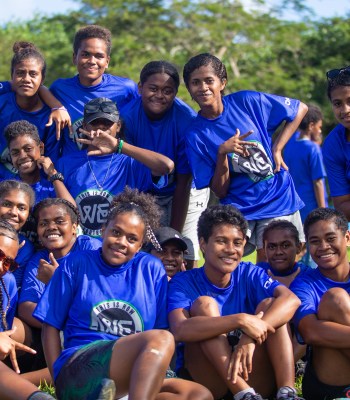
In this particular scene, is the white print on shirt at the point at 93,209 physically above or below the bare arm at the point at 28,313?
above

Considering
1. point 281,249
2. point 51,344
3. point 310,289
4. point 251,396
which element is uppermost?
point 281,249

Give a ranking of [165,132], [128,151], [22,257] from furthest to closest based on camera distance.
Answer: [165,132] → [128,151] → [22,257]

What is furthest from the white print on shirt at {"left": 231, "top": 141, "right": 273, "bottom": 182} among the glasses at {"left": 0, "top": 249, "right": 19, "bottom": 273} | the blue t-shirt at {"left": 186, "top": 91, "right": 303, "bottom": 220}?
the glasses at {"left": 0, "top": 249, "right": 19, "bottom": 273}

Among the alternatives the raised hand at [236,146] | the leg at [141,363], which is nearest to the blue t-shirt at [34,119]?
the raised hand at [236,146]

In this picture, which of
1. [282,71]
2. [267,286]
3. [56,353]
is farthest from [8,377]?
[282,71]

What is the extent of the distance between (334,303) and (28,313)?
6.99 ft

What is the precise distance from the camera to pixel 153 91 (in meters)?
6.83

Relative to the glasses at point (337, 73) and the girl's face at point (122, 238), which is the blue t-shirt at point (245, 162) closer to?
the glasses at point (337, 73)

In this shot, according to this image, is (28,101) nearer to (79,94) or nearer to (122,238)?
(79,94)

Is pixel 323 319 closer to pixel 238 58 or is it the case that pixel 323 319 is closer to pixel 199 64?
pixel 199 64

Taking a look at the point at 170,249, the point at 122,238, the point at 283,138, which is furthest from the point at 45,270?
the point at 283,138

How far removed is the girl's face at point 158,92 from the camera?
22.4 ft

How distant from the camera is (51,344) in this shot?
503 centimetres

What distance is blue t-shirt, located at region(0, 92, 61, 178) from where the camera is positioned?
709 cm
